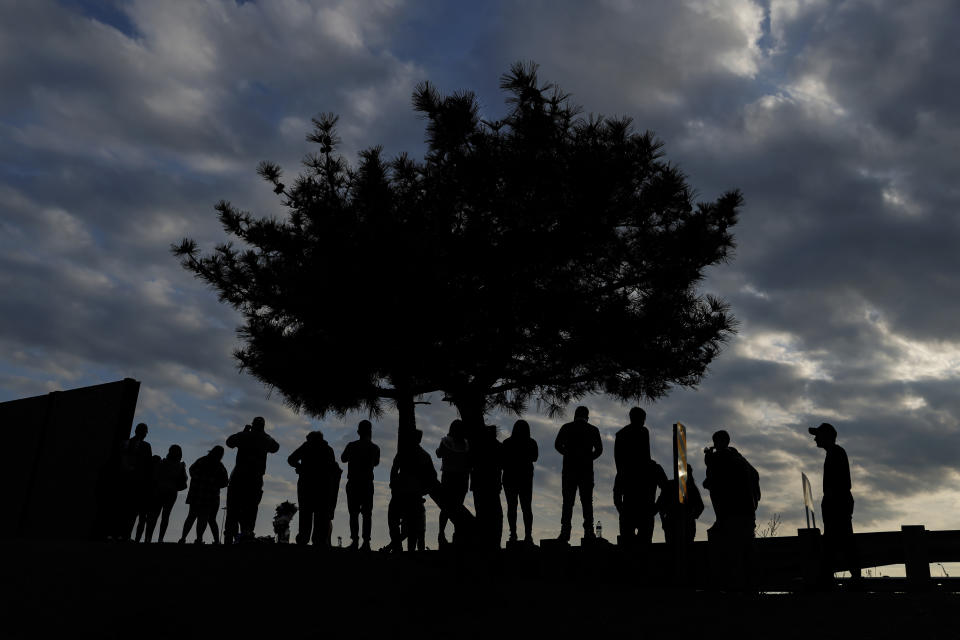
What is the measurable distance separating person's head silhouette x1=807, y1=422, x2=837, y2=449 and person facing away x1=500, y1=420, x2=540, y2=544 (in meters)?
3.37

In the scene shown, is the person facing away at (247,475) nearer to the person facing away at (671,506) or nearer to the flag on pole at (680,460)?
the person facing away at (671,506)

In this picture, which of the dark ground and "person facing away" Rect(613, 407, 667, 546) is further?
"person facing away" Rect(613, 407, 667, 546)

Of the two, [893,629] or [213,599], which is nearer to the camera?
[893,629]

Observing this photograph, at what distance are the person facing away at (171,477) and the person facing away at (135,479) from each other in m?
0.13

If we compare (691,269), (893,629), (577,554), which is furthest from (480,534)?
(691,269)

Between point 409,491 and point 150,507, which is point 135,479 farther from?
point 409,491

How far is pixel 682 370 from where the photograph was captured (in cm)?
1180

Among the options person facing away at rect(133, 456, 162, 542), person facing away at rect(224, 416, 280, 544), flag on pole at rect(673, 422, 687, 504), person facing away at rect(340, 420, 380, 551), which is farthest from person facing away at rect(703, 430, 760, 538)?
person facing away at rect(133, 456, 162, 542)

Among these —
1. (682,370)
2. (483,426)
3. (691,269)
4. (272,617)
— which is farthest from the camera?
(682,370)

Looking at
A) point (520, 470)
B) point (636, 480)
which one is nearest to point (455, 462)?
point (520, 470)

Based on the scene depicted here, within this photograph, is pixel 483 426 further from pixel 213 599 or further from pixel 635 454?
pixel 213 599

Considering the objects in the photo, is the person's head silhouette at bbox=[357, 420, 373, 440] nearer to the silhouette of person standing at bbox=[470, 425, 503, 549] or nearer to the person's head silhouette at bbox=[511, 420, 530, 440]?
the silhouette of person standing at bbox=[470, 425, 503, 549]

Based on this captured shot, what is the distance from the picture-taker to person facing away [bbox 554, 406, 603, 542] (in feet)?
31.9

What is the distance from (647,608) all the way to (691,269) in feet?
17.6
